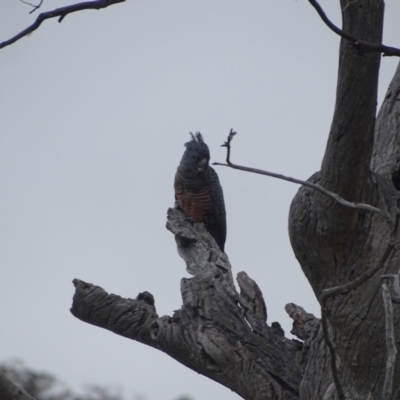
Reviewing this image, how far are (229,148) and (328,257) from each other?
1.65 meters

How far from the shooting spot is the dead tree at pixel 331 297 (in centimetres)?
418

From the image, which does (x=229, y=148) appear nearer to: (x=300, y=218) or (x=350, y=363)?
(x=300, y=218)

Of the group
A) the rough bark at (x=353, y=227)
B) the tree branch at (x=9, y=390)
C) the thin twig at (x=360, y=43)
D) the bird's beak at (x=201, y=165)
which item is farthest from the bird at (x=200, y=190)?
the tree branch at (x=9, y=390)

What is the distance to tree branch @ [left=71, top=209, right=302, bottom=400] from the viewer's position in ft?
16.6

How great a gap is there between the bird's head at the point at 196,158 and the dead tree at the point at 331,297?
5.25 m

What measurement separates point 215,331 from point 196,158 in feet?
20.1

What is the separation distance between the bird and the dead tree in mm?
4948

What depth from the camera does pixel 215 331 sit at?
5227 millimetres

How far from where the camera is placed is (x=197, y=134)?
11.4 metres

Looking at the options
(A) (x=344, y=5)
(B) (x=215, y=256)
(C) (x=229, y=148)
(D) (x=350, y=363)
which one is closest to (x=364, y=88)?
(A) (x=344, y=5)

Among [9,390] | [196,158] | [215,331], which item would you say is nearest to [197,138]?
[196,158]

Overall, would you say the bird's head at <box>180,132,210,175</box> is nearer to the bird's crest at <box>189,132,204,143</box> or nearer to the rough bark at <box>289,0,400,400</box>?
the bird's crest at <box>189,132,204,143</box>

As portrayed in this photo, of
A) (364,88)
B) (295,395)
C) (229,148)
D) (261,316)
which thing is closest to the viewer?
(229,148)

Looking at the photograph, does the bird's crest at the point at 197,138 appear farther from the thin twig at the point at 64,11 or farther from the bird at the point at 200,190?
the thin twig at the point at 64,11
